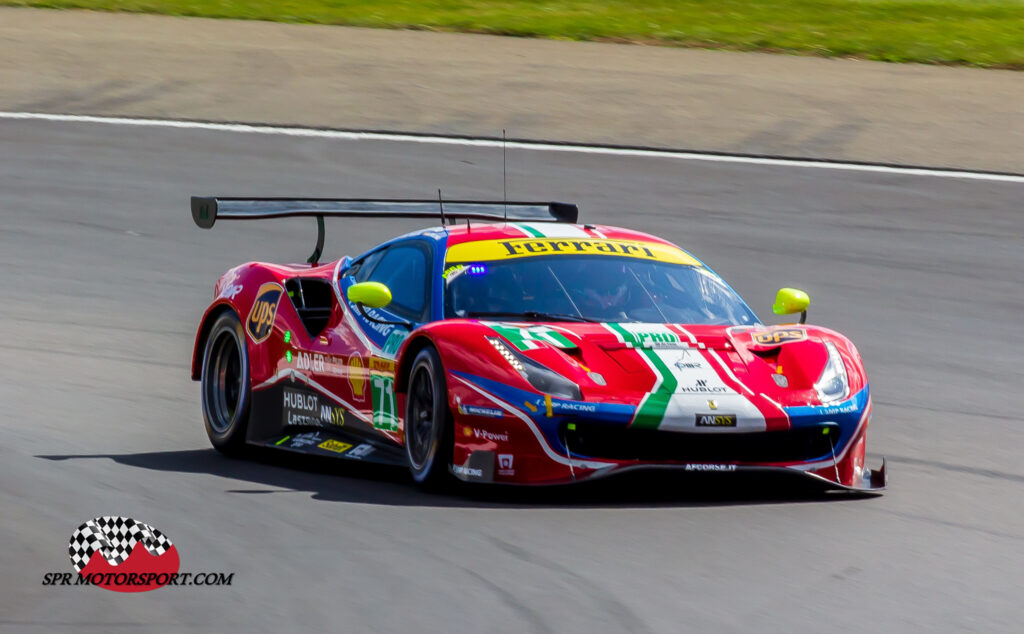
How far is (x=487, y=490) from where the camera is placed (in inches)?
285

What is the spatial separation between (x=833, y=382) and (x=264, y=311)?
311cm

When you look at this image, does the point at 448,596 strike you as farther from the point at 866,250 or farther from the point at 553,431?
the point at 866,250

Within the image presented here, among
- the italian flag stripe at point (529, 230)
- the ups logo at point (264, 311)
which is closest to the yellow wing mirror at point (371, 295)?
the italian flag stripe at point (529, 230)

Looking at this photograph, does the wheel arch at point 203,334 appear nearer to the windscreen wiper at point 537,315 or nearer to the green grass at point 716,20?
the windscreen wiper at point 537,315

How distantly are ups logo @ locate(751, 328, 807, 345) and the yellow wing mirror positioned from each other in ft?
5.20

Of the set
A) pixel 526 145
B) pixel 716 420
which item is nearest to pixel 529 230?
pixel 716 420

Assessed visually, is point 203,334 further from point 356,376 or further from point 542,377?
point 542,377

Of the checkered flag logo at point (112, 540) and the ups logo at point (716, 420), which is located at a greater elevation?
the ups logo at point (716, 420)

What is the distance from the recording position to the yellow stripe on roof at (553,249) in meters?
8.01

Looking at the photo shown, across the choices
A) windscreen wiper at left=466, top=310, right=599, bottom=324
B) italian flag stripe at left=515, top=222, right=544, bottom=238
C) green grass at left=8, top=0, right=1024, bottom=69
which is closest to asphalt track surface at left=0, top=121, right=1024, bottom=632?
windscreen wiper at left=466, top=310, right=599, bottom=324

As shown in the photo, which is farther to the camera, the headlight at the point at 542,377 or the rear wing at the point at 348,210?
the rear wing at the point at 348,210

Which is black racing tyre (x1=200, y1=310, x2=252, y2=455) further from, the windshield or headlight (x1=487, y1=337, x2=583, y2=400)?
headlight (x1=487, y1=337, x2=583, y2=400)

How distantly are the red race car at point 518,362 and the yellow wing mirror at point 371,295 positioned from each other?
1 cm

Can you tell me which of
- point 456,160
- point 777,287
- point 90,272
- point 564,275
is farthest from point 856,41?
point 564,275
